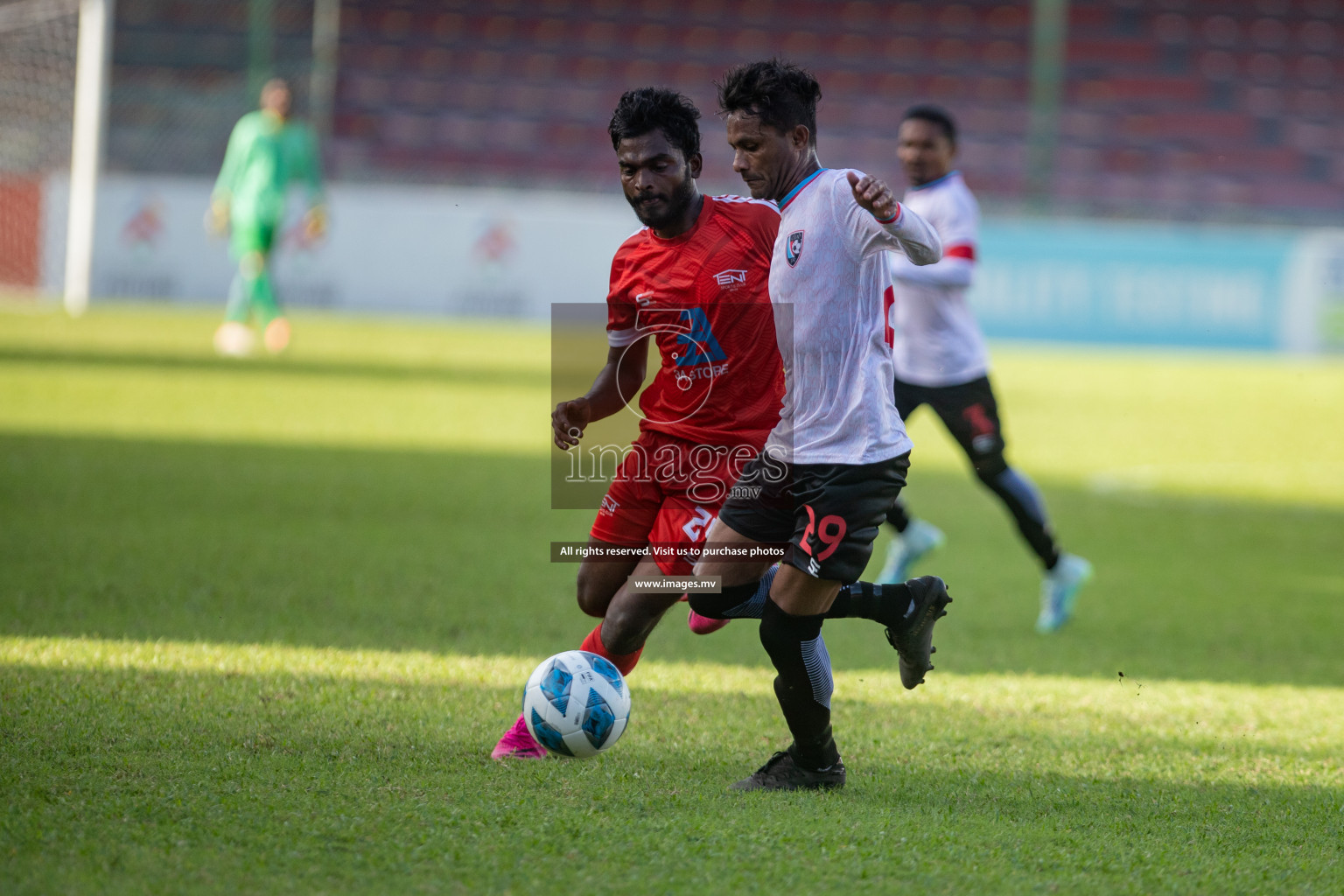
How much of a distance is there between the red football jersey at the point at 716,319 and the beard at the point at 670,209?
0.07m

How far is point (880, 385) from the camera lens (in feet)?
12.6

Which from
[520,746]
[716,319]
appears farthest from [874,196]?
[520,746]

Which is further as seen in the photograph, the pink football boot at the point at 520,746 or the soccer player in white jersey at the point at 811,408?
the pink football boot at the point at 520,746

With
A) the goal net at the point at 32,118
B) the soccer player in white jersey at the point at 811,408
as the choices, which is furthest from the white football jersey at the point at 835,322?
the goal net at the point at 32,118

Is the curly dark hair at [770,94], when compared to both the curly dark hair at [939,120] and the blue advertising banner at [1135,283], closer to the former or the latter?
the curly dark hair at [939,120]

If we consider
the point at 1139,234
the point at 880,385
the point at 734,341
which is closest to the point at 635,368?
the point at 734,341

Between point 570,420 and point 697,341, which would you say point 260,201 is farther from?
point 697,341

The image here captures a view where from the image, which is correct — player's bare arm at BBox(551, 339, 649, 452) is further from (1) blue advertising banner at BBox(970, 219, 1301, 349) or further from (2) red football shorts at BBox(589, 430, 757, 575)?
(1) blue advertising banner at BBox(970, 219, 1301, 349)

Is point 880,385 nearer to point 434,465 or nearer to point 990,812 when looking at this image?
point 990,812

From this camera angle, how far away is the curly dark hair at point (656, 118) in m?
4.10

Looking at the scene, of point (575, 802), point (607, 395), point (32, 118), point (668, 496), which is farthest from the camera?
point (32, 118)

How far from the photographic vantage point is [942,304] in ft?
22.4

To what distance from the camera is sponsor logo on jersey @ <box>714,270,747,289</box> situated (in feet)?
13.6

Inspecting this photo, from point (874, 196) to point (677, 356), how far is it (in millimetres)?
922
